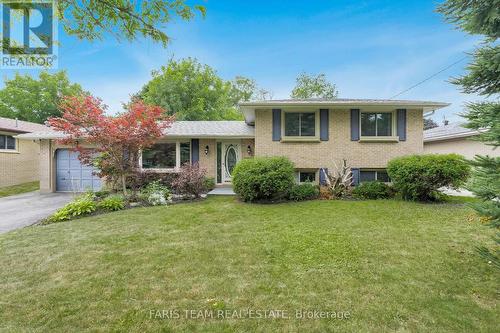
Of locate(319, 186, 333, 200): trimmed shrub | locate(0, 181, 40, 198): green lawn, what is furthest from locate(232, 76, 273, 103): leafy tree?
locate(319, 186, 333, 200): trimmed shrub

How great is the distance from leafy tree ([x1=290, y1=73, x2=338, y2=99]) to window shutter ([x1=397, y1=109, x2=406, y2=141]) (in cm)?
1909

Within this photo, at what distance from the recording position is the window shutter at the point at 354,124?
10.6 metres

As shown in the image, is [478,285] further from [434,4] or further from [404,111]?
[404,111]

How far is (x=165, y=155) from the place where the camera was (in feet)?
41.1

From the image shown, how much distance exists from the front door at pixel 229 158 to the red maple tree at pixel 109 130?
406 centimetres

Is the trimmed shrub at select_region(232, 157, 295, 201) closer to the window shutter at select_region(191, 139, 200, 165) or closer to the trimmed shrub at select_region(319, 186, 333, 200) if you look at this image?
the trimmed shrub at select_region(319, 186, 333, 200)

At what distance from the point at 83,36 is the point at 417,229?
7.34 metres

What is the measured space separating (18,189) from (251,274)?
16.2m

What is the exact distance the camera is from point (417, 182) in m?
8.42

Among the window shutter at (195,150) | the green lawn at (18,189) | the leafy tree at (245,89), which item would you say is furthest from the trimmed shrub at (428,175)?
the leafy tree at (245,89)

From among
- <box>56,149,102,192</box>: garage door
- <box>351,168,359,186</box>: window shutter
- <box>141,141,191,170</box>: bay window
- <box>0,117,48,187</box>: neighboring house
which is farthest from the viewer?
<box>0,117,48,187</box>: neighboring house

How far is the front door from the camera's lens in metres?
12.5

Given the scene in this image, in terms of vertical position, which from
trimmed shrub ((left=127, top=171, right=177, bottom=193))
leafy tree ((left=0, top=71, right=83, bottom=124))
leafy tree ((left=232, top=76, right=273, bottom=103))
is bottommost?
trimmed shrub ((left=127, top=171, right=177, bottom=193))

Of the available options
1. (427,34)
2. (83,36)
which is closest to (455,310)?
(83,36)
